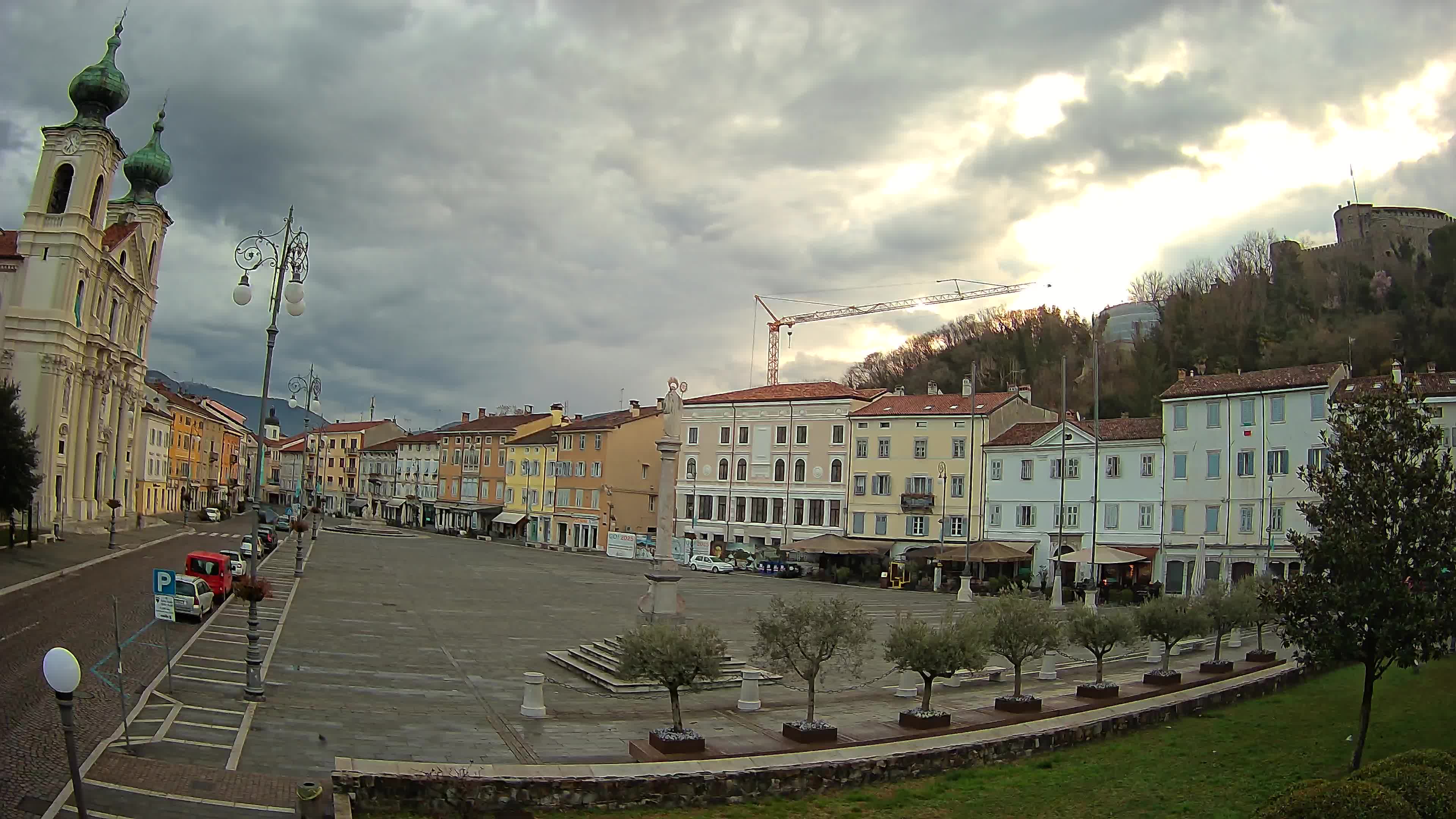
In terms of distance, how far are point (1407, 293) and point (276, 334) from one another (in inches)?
3622

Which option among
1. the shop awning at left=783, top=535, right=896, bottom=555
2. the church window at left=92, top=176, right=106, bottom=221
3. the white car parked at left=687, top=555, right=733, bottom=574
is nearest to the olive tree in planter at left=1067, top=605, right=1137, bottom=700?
the shop awning at left=783, top=535, right=896, bottom=555

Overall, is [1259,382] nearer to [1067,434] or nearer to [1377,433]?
[1067,434]

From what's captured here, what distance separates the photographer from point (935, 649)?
17891 millimetres

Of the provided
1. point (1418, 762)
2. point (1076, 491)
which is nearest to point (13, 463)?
point (1418, 762)

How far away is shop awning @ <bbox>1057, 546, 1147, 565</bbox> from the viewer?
49.5 m

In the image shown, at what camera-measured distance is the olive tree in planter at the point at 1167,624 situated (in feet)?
76.7

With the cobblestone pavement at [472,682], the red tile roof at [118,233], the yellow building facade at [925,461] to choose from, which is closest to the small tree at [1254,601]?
the cobblestone pavement at [472,682]

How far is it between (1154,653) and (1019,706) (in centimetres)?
1263

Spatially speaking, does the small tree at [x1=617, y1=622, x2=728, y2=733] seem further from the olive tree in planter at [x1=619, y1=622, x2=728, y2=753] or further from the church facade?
the church facade

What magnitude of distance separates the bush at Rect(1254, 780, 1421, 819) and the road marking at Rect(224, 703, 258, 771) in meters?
13.2

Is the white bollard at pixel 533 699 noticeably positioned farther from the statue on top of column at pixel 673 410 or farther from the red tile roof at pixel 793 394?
the red tile roof at pixel 793 394

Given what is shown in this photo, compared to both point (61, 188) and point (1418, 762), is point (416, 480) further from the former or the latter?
point (1418, 762)

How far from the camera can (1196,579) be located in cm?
4328

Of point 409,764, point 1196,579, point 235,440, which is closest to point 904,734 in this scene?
point 409,764
